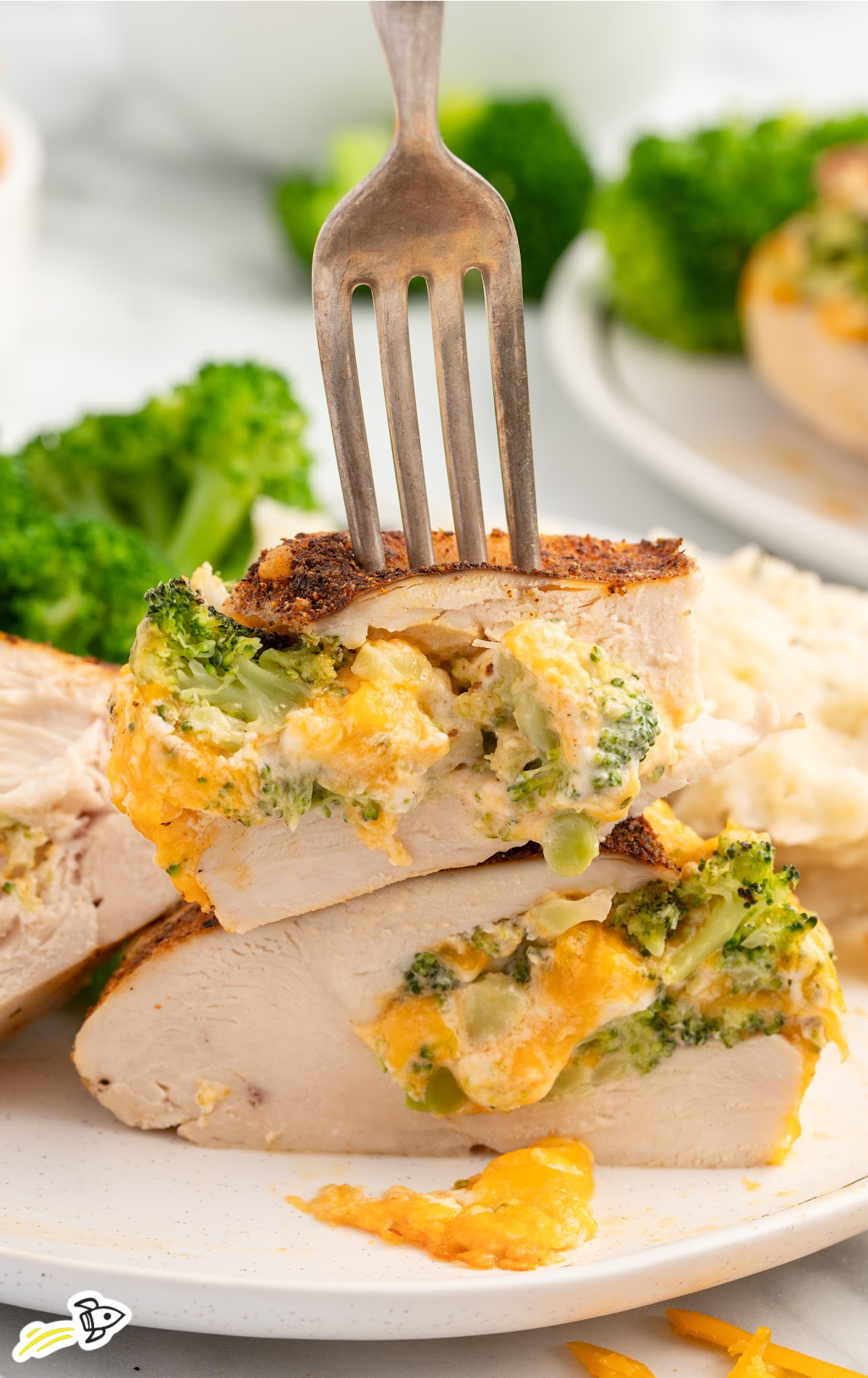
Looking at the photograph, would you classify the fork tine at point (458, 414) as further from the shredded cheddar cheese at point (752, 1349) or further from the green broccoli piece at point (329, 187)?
the green broccoli piece at point (329, 187)

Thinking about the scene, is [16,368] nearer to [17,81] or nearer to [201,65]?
[201,65]

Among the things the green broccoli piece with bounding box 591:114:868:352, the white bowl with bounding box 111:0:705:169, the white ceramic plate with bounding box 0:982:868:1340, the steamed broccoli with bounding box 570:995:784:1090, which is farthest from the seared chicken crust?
the white bowl with bounding box 111:0:705:169

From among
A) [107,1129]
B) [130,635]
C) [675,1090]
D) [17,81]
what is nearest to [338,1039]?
[107,1129]

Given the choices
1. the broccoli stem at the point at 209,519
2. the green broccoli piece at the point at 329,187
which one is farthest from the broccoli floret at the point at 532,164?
the broccoli stem at the point at 209,519

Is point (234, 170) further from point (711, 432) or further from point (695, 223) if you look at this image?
point (711, 432)

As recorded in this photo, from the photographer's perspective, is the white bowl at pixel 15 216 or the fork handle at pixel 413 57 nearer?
the fork handle at pixel 413 57

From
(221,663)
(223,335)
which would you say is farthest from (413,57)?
(223,335)
